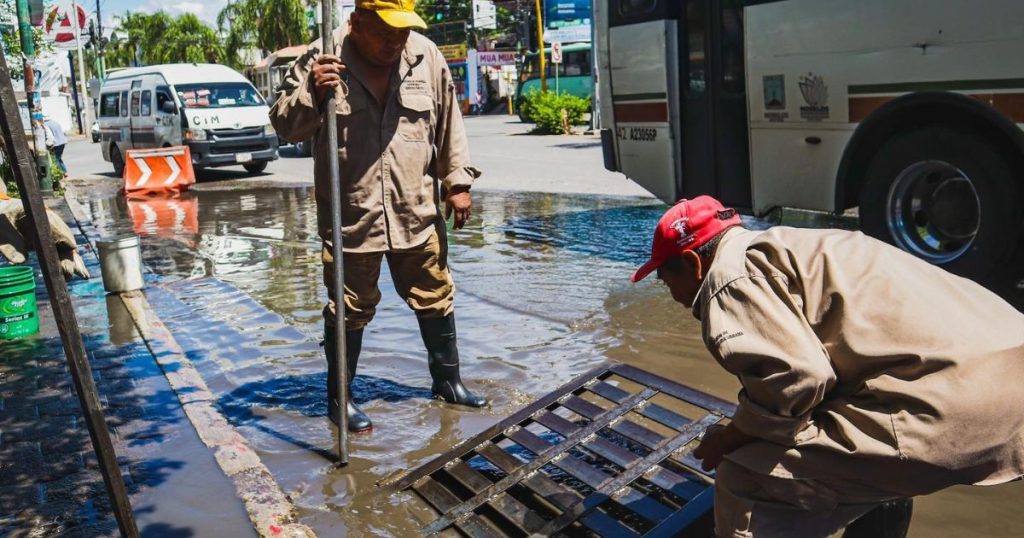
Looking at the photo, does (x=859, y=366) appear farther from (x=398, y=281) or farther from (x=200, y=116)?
(x=200, y=116)

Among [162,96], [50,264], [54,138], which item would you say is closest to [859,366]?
[50,264]

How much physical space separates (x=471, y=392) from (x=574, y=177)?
10.6 metres

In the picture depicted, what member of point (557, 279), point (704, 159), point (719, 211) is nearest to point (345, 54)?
point (719, 211)

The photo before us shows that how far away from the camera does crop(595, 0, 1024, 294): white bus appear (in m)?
5.96

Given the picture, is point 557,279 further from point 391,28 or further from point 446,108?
point 391,28

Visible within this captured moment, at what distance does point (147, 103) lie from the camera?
19.2 meters

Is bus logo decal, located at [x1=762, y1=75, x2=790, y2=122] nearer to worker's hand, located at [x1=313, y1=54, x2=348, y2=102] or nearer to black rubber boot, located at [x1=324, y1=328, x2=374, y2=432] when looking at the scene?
black rubber boot, located at [x1=324, y1=328, x2=374, y2=432]

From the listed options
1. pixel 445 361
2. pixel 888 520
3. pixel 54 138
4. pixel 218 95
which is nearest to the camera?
pixel 888 520

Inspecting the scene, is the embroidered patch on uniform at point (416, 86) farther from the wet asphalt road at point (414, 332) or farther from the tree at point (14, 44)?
the tree at point (14, 44)

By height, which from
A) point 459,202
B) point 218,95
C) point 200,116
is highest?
point 218,95

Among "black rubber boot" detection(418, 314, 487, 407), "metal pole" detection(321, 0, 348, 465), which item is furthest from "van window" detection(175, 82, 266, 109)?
"metal pole" detection(321, 0, 348, 465)

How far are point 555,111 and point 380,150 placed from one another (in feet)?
77.7

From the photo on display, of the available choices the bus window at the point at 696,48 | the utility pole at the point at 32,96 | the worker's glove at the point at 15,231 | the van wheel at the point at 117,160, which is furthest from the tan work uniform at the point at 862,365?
the van wheel at the point at 117,160

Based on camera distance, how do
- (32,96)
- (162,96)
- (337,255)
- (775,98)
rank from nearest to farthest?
(337,255), (775,98), (32,96), (162,96)
